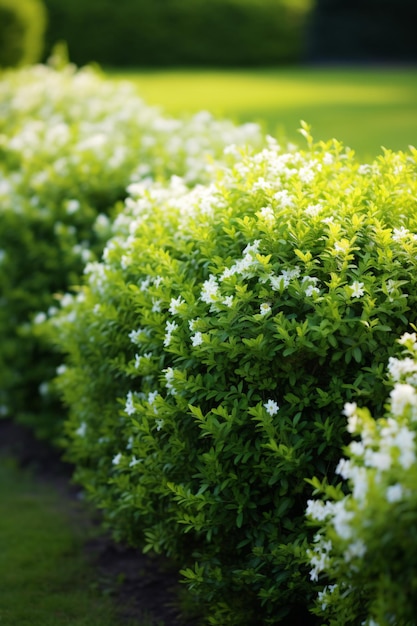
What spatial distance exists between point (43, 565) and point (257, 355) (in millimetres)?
2023

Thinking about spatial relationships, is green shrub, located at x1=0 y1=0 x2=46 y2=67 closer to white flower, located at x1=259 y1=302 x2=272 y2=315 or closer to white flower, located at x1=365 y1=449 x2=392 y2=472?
white flower, located at x1=259 y1=302 x2=272 y2=315

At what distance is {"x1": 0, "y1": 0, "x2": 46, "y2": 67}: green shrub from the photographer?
1477 cm

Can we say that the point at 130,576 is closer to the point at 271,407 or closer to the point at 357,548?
the point at 271,407

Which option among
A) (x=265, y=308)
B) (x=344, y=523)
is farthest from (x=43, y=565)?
(x=344, y=523)

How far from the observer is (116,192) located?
18.2ft

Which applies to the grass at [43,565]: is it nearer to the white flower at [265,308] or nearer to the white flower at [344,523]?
the white flower at [265,308]

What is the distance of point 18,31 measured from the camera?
48.9ft

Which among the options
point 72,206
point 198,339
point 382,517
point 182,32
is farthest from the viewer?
point 182,32

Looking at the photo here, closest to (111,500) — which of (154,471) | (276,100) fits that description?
(154,471)

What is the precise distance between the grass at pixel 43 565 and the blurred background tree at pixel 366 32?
19793mm

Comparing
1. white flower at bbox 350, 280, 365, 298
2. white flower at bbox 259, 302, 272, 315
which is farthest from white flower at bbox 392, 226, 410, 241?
white flower at bbox 259, 302, 272, 315

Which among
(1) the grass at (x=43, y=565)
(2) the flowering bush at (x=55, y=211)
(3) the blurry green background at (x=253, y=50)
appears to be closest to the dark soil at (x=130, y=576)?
(1) the grass at (x=43, y=565)

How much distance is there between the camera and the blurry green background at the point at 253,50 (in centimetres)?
1411

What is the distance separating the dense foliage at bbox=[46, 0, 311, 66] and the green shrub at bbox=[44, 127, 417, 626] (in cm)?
1746
